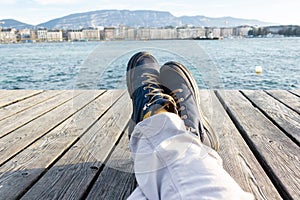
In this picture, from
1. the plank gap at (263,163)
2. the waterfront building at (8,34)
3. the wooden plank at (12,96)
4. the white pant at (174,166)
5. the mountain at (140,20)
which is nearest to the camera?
the white pant at (174,166)

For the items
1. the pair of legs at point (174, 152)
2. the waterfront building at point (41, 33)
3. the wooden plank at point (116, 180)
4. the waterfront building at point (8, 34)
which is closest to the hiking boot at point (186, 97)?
the pair of legs at point (174, 152)

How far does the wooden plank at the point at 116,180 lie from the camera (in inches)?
33.1

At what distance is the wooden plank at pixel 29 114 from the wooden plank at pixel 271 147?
43.7 inches

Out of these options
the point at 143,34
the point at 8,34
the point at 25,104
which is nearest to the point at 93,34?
the point at 25,104

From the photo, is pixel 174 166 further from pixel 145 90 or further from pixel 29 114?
pixel 29 114

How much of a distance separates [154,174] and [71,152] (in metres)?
0.58

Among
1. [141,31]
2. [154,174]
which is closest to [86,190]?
[154,174]

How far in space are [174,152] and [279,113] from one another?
3.77ft

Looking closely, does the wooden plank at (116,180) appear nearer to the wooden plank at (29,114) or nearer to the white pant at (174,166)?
the white pant at (174,166)

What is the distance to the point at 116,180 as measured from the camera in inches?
36.3

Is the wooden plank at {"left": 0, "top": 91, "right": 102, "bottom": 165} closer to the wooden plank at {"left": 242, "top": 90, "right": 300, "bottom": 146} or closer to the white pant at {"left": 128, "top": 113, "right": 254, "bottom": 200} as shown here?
the white pant at {"left": 128, "top": 113, "right": 254, "bottom": 200}

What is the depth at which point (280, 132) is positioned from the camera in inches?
51.9

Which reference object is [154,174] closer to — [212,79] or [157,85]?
[157,85]

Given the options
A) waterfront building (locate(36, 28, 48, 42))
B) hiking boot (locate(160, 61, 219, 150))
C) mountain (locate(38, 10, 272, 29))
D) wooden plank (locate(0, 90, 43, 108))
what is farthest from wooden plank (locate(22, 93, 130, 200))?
waterfront building (locate(36, 28, 48, 42))
